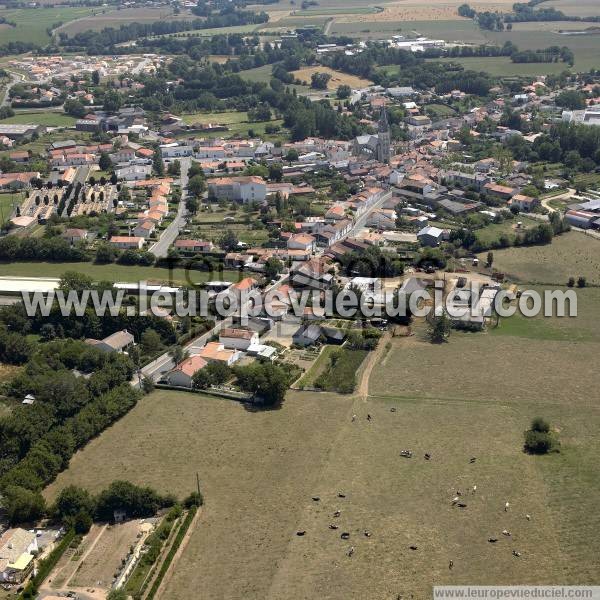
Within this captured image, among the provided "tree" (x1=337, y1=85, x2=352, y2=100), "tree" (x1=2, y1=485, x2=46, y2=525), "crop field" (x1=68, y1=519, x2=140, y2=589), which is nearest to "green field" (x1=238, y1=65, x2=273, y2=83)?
"tree" (x1=337, y1=85, x2=352, y2=100)

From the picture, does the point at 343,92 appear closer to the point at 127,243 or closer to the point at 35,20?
the point at 127,243

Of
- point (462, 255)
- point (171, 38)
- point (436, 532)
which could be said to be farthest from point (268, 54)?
point (436, 532)

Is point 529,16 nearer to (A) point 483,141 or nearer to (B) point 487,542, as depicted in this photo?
(A) point 483,141

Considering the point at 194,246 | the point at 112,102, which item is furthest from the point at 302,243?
the point at 112,102

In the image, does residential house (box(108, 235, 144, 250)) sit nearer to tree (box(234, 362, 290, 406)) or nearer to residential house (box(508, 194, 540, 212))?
tree (box(234, 362, 290, 406))

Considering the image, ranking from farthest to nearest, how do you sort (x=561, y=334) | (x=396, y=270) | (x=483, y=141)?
(x=483, y=141) → (x=396, y=270) → (x=561, y=334)

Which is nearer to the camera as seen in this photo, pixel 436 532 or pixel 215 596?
pixel 215 596
